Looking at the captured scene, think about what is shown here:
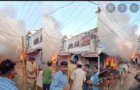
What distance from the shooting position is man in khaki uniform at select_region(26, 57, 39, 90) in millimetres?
2861

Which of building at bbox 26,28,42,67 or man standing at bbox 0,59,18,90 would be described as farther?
building at bbox 26,28,42,67

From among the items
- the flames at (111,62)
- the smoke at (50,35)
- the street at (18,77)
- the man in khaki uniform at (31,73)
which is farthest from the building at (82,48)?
the street at (18,77)

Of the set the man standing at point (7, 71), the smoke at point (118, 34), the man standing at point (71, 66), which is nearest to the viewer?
the man standing at point (7, 71)

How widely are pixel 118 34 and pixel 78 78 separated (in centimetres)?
98

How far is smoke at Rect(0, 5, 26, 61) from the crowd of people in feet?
0.40

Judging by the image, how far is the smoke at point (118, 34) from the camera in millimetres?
3229

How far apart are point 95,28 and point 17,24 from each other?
113 centimetres

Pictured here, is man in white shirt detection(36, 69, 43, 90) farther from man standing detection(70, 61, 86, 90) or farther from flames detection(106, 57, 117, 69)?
flames detection(106, 57, 117, 69)

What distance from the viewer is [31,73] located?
2.87m

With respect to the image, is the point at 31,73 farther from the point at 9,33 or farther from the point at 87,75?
the point at 87,75

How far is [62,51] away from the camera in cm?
291

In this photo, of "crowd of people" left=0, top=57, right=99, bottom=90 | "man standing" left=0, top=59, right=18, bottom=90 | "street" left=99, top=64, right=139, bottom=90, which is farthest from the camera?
"street" left=99, top=64, right=139, bottom=90

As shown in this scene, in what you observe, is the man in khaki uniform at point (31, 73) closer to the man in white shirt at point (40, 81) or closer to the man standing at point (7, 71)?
the man in white shirt at point (40, 81)

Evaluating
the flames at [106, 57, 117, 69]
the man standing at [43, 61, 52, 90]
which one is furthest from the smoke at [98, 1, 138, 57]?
the man standing at [43, 61, 52, 90]
